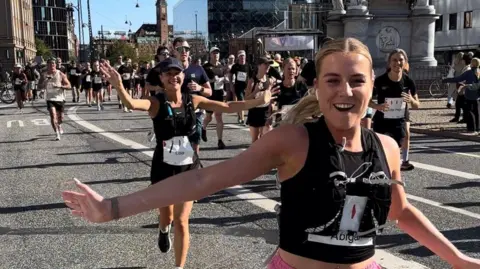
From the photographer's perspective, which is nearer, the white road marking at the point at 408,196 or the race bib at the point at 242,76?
the white road marking at the point at 408,196

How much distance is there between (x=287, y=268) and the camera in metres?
2.11

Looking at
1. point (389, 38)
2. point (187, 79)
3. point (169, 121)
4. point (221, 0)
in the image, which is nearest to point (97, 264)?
point (169, 121)

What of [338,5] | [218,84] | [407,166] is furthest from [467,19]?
[407,166]

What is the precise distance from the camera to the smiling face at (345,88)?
2023mm

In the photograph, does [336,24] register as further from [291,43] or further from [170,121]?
[170,121]

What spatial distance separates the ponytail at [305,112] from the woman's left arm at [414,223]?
0.30 meters

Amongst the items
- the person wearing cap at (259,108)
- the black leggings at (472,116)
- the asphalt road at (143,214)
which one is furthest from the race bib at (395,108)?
the black leggings at (472,116)

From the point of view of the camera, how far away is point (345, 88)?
201 cm

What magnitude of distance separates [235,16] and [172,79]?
455 feet

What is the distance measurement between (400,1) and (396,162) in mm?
24039

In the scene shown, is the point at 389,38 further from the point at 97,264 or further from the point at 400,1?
the point at 97,264

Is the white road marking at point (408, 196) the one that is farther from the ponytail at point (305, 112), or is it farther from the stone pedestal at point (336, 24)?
the stone pedestal at point (336, 24)

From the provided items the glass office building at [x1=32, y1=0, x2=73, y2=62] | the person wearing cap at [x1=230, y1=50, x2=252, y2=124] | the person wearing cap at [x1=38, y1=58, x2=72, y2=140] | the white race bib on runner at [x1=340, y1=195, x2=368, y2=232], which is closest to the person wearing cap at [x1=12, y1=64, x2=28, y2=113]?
the person wearing cap at [x1=38, y1=58, x2=72, y2=140]

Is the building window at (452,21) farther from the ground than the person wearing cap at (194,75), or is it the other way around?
the building window at (452,21)
